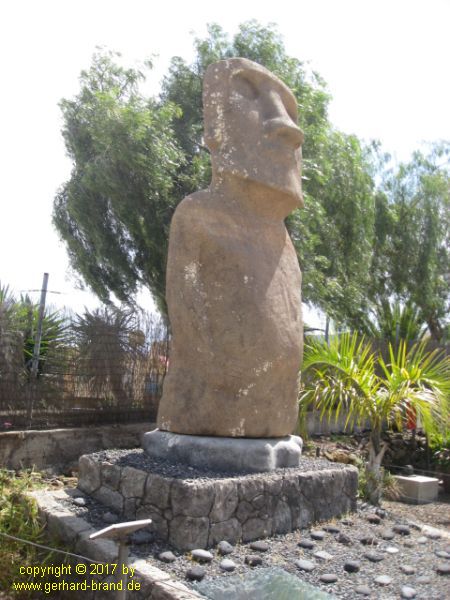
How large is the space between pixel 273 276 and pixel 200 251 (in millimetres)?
637

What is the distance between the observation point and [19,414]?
7.21m

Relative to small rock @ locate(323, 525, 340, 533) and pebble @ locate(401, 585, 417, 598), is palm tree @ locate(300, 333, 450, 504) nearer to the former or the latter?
small rock @ locate(323, 525, 340, 533)

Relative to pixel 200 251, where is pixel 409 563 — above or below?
below

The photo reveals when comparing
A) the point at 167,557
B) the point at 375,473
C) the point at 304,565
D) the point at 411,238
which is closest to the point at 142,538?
the point at 167,557

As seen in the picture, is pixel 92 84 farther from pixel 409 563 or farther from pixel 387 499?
pixel 409 563

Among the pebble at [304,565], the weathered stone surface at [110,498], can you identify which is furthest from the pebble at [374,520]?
the weathered stone surface at [110,498]

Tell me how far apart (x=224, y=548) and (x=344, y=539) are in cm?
98

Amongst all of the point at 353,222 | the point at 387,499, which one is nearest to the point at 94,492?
the point at 387,499

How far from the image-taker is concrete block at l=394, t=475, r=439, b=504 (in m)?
7.51

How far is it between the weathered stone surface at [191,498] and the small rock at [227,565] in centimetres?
32

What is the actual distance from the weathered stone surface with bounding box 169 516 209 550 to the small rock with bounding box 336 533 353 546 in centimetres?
105

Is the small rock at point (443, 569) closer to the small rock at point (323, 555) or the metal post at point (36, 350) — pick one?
the small rock at point (323, 555)

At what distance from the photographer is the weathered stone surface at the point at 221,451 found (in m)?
4.40

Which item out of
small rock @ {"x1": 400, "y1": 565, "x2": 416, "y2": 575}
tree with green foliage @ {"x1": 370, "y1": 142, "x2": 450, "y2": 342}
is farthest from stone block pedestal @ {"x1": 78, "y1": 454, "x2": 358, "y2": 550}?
tree with green foliage @ {"x1": 370, "y1": 142, "x2": 450, "y2": 342}
